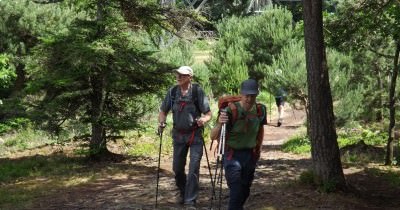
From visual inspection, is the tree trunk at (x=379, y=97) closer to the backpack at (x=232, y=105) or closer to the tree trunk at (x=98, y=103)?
the tree trunk at (x=98, y=103)

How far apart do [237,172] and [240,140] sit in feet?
1.14

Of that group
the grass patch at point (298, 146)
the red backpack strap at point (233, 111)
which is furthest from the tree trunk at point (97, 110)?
the grass patch at point (298, 146)

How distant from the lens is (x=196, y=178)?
671 centimetres

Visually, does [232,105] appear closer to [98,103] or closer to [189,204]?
[189,204]

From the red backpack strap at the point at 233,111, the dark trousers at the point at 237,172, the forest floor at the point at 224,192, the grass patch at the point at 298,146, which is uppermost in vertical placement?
the red backpack strap at the point at 233,111

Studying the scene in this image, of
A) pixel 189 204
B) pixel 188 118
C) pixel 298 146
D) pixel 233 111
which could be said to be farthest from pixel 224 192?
pixel 298 146

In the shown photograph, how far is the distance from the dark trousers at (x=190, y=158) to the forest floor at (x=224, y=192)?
254mm

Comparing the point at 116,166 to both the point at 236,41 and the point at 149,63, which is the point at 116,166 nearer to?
the point at 149,63

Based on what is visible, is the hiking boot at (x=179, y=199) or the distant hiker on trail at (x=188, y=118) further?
the hiking boot at (x=179, y=199)

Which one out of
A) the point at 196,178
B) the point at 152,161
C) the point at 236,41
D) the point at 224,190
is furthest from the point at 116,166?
the point at 236,41

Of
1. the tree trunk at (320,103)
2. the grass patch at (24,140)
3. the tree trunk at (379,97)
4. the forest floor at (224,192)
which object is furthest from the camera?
the tree trunk at (379,97)

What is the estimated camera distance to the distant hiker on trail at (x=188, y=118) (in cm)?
659

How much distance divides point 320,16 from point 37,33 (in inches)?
542

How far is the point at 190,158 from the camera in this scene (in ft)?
21.9
